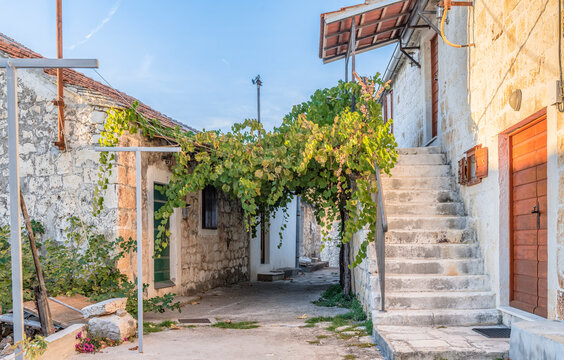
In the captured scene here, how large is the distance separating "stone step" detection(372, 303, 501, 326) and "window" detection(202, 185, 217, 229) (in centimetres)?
484

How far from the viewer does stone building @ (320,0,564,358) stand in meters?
4.21

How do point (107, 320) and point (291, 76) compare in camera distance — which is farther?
point (291, 76)

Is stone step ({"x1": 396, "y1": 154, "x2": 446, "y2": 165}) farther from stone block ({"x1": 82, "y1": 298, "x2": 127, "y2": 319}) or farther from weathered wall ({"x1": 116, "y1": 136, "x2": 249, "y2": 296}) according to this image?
stone block ({"x1": 82, "y1": 298, "x2": 127, "y2": 319})

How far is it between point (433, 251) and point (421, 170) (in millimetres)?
1655

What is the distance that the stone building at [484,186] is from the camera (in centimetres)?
421

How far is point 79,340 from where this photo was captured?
15.5ft

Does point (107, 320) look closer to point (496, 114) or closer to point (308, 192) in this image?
point (308, 192)

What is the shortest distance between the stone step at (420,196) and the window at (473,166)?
238mm

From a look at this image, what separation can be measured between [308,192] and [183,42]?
8439 centimetres

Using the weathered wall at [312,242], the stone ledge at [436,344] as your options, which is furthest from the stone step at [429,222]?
the weathered wall at [312,242]

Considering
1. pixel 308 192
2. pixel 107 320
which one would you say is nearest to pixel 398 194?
pixel 308 192

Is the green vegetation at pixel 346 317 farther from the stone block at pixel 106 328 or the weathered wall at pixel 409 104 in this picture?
the weathered wall at pixel 409 104

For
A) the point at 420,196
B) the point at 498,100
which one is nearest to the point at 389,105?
the point at 420,196

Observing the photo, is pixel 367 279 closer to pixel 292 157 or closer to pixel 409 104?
pixel 292 157
